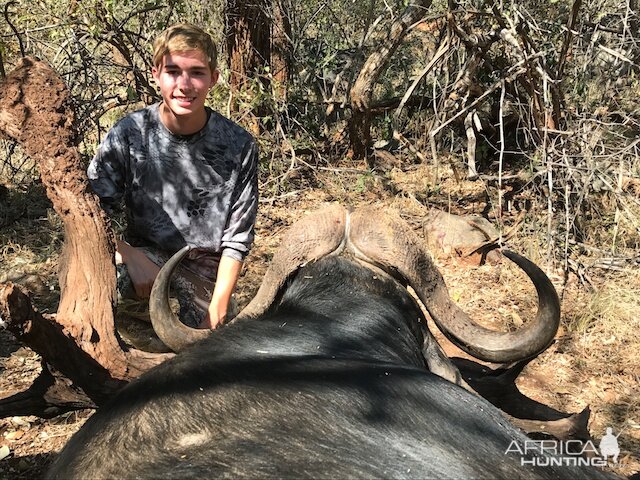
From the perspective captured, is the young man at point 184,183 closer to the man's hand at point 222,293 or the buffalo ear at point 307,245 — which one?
the man's hand at point 222,293

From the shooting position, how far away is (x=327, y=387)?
6.93 ft

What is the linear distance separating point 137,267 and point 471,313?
285 centimetres

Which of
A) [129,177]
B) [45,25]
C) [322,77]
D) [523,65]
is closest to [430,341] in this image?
[129,177]

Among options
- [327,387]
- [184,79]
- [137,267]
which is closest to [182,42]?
[184,79]

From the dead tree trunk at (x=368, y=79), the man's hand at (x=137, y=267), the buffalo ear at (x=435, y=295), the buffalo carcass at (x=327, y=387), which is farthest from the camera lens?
the dead tree trunk at (x=368, y=79)

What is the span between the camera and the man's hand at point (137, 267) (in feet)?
10.9

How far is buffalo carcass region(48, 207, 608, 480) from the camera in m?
1.82

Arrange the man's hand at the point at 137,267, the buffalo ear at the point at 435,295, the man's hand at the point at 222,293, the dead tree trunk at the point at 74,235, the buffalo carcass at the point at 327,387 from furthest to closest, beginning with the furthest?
the man's hand at the point at 137,267
the man's hand at the point at 222,293
the buffalo ear at the point at 435,295
the dead tree trunk at the point at 74,235
the buffalo carcass at the point at 327,387

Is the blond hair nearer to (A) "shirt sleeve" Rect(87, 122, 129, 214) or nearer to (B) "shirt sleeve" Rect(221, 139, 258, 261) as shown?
(A) "shirt sleeve" Rect(87, 122, 129, 214)

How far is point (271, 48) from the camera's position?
7.30 meters

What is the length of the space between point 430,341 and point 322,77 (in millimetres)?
5554

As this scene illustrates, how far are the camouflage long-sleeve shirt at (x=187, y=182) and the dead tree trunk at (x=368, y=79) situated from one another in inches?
119

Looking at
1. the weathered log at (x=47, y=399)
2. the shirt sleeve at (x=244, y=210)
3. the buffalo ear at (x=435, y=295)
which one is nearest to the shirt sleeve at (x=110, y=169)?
the shirt sleeve at (x=244, y=210)

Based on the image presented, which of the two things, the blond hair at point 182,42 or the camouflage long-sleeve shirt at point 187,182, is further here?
the camouflage long-sleeve shirt at point 187,182
